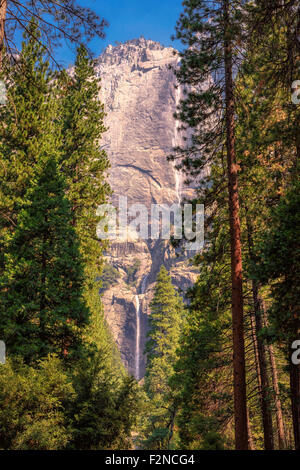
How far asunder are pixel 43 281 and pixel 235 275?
5.76 metres

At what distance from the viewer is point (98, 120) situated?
56.5ft

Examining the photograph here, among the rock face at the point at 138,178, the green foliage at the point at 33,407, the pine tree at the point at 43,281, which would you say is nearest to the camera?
the green foliage at the point at 33,407

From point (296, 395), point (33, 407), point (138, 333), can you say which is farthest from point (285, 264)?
point (138, 333)

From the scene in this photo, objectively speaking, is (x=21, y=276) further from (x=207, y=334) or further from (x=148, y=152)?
(x=148, y=152)

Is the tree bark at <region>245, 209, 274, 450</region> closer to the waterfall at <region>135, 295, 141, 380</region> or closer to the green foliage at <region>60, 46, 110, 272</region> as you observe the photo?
the green foliage at <region>60, 46, 110, 272</region>

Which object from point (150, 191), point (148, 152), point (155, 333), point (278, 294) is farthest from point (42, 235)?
point (148, 152)

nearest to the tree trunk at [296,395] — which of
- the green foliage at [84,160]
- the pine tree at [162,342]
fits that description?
the green foliage at [84,160]

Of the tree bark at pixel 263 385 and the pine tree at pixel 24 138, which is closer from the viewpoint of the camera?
the tree bark at pixel 263 385

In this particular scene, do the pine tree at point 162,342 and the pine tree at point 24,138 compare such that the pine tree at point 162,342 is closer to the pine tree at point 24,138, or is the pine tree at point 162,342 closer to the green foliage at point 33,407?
the pine tree at point 24,138

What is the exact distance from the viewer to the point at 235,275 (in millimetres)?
7785

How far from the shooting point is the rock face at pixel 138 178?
352 feet

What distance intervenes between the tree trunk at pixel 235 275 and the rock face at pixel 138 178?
264 ft

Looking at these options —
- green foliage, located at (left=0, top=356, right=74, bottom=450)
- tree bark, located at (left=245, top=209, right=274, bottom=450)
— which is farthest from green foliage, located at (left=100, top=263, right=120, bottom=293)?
green foliage, located at (left=0, top=356, right=74, bottom=450)
